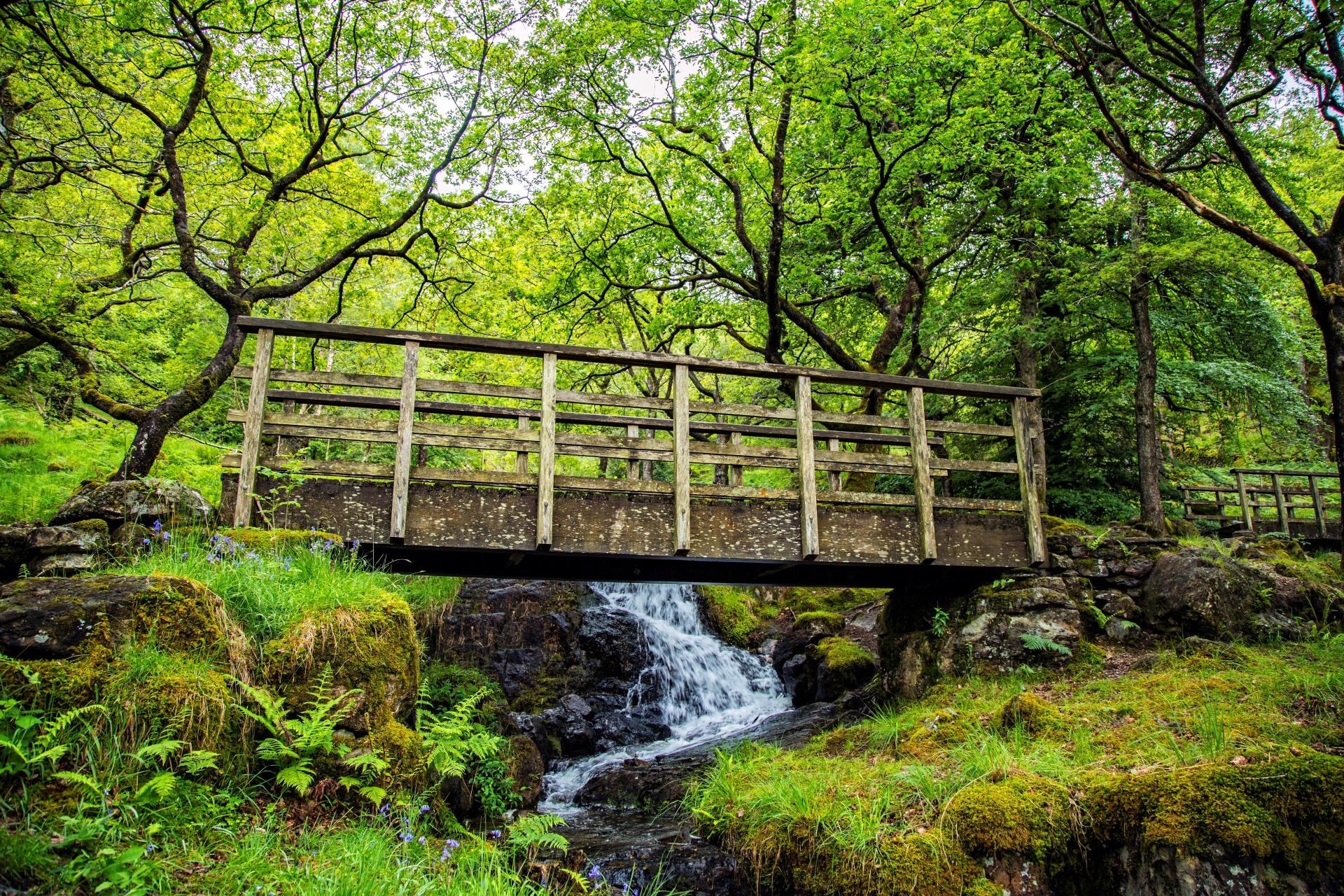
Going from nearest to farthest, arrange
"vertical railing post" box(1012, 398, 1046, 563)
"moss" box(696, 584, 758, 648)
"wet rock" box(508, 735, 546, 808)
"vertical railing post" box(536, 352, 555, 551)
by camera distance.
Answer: "vertical railing post" box(536, 352, 555, 551), "wet rock" box(508, 735, 546, 808), "vertical railing post" box(1012, 398, 1046, 563), "moss" box(696, 584, 758, 648)

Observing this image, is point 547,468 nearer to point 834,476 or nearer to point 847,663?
point 834,476

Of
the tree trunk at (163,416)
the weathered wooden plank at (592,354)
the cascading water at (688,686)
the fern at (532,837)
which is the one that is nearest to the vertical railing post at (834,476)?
the weathered wooden plank at (592,354)

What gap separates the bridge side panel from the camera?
6766mm

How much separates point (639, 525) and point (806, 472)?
1.96m

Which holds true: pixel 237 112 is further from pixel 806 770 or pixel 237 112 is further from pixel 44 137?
pixel 806 770

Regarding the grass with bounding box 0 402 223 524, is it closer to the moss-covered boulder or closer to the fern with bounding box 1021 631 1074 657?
the moss-covered boulder

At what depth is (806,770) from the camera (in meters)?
6.73

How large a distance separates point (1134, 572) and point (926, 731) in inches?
141

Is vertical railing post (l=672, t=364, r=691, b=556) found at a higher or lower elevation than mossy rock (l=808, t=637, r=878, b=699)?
higher

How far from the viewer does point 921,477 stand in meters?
8.21

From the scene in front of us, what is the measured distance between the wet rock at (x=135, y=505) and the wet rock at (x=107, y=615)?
1.48 meters

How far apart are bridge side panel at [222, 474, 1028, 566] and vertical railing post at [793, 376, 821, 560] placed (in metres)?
0.13

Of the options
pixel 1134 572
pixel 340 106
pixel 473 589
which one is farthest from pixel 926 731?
pixel 340 106

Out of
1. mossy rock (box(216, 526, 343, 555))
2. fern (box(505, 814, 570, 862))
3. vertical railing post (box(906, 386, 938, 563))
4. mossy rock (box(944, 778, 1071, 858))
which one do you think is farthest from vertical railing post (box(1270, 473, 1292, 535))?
mossy rock (box(216, 526, 343, 555))
